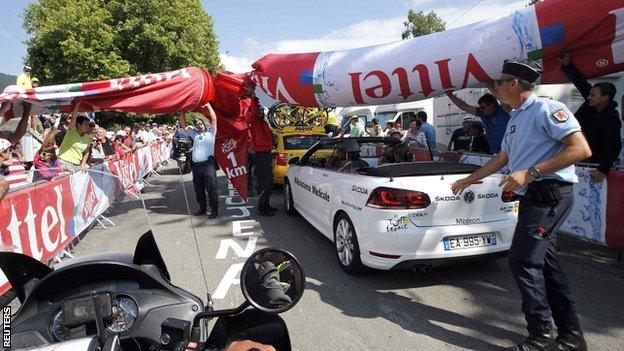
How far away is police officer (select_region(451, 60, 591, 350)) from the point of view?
2.99 meters

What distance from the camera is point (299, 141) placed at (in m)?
10.4

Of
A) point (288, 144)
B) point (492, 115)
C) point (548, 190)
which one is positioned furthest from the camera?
point (288, 144)

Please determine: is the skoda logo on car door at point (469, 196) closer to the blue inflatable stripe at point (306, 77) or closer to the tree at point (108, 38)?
the blue inflatable stripe at point (306, 77)

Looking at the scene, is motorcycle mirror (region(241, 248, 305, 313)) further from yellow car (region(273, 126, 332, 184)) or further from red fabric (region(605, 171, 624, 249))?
yellow car (region(273, 126, 332, 184))

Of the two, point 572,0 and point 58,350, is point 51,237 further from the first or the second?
point 572,0

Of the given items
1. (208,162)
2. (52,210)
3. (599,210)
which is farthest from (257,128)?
(599,210)

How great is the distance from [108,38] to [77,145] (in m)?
22.4

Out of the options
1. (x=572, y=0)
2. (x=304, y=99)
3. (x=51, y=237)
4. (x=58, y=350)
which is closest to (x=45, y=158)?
(x=51, y=237)

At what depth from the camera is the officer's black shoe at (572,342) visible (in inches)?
121

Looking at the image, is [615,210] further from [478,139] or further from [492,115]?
[478,139]

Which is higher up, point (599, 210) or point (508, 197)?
point (508, 197)

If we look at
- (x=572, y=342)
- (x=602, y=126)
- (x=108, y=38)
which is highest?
(x=108, y=38)

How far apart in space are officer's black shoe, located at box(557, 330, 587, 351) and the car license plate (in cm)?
130

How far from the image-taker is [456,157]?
8.40 meters
